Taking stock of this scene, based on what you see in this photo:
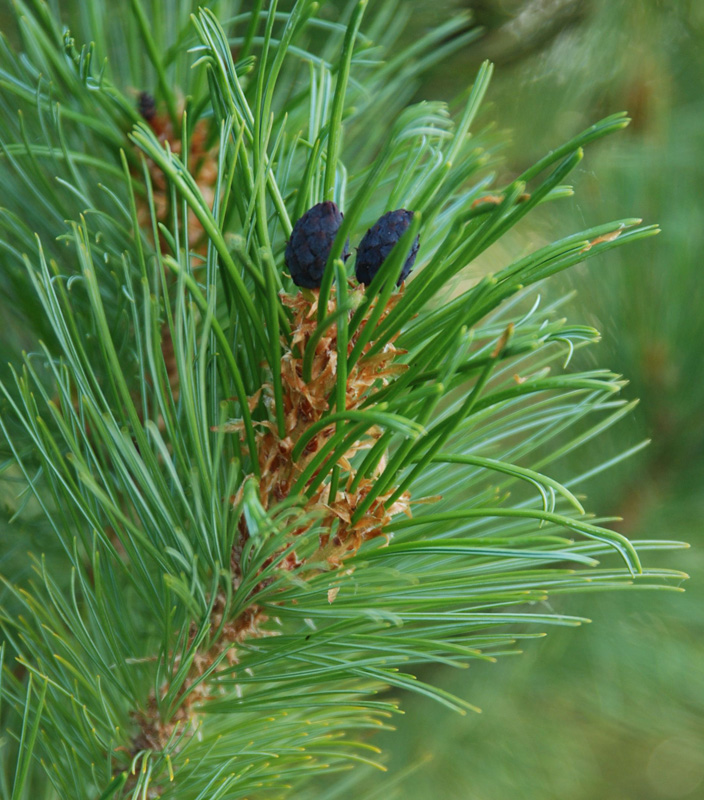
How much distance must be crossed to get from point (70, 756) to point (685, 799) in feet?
3.27

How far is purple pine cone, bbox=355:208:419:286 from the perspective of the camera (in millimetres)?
243

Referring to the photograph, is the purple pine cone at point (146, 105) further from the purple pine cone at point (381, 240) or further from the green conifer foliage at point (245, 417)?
the purple pine cone at point (381, 240)

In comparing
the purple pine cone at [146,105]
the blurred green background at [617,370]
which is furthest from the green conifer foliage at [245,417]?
the blurred green background at [617,370]

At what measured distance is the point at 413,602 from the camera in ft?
0.90

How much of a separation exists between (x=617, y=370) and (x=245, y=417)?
1.42ft

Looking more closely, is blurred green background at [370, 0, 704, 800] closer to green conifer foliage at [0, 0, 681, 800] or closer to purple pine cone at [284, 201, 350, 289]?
green conifer foliage at [0, 0, 681, 800]

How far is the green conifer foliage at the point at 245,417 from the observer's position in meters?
0.24

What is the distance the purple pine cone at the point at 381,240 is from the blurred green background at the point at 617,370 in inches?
13.4

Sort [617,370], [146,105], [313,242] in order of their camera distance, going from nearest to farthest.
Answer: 1. [313,242]
2. [146,105]
3. [617,370]

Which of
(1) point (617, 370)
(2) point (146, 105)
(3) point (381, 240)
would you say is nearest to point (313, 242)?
(3) point (381, 240)

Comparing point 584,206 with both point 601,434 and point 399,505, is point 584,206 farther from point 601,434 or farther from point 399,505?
point 399,505

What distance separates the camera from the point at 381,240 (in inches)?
9.6

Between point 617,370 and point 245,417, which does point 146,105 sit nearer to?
point 245,417

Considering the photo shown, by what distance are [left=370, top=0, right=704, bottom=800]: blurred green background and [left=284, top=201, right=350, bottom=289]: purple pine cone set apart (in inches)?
13.5
